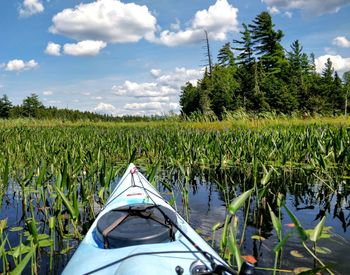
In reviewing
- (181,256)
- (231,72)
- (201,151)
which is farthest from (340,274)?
(231,72)

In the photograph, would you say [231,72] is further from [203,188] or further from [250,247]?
[250,247]

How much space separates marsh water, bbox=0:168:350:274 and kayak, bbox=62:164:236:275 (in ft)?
3.06

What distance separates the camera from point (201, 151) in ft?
27.3

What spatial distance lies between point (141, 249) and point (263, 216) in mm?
3155

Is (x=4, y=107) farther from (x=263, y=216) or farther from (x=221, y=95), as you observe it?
(x=263, y=216)

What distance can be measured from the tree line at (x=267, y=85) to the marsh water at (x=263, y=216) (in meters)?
25.6

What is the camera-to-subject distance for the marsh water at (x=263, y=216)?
3523 mm

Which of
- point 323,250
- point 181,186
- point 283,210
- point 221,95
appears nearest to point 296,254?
point 323,250

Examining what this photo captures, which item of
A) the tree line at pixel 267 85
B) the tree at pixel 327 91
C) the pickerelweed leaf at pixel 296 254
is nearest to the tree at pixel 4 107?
the tree line at pixel 267 85

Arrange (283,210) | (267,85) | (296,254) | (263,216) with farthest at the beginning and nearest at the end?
(267,85), (283,210), (263,216), (296,254)

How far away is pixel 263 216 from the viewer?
4.87m

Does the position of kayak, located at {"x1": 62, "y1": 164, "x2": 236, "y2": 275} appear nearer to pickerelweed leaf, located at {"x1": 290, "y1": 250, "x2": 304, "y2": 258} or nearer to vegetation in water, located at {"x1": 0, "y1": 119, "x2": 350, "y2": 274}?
vegetation in water, located at {"x1": 0, "y1": 119, "x2": 350, "y2": 274}

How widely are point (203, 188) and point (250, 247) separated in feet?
10.4

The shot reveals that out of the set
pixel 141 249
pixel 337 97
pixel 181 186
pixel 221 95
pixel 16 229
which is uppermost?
pixel 221 95
